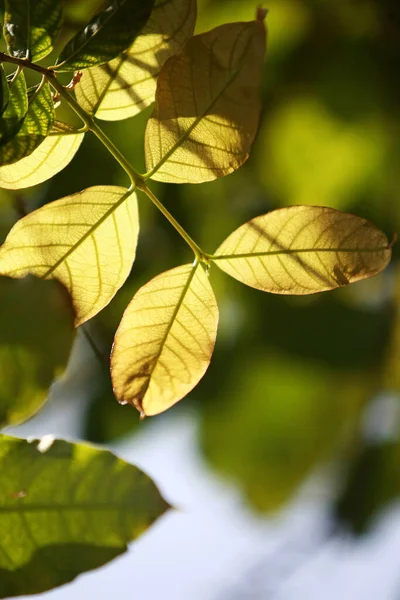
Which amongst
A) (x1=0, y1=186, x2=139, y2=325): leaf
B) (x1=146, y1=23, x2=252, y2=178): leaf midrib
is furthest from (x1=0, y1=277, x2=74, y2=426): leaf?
(x1=146, y1=23, x2=252, y2=178): leaf midrib

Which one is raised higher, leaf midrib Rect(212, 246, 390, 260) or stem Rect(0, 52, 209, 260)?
stem Rect(0, 52, 209, 260)

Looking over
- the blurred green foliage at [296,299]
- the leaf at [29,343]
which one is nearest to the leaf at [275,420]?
the blurred green foliage at [296,299]

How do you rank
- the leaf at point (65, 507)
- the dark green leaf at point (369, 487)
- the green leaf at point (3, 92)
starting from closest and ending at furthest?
the green leaf at point (3, 92)
the leaf at point (65, 507)
the dark green leaf at point (369, 487)

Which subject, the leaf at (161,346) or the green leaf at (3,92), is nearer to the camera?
the green leaf at (3,92)

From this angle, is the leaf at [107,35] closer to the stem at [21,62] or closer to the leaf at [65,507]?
the stem at [21,62]

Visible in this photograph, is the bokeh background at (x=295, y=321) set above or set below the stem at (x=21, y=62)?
below

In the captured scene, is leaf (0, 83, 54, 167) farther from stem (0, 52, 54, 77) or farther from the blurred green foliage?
the blurred green foliage
